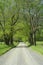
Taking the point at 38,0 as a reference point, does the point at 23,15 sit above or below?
below

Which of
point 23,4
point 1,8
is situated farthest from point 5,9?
point 23,4

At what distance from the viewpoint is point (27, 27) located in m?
68.0

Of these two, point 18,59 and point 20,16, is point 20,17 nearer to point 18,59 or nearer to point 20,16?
point 20,16

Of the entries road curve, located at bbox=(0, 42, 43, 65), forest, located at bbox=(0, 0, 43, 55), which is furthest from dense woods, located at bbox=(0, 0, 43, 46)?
road curve, located at bbox=(0, 42, 43, 65)

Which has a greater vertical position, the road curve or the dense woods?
the dense woods

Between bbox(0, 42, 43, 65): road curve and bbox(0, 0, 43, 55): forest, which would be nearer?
bbox(0, 42, 43, 65): road curve

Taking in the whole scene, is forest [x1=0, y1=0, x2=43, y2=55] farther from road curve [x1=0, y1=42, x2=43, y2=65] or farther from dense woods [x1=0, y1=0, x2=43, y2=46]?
road curve [x1=0, y1=42, x2=43, y2=65]

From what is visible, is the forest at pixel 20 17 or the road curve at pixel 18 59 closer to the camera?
the road curve at pixel 18 59

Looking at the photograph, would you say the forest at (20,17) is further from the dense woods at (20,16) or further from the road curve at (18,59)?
the road curve at (18,59)

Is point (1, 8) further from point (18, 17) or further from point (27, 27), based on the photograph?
point (27, 27)

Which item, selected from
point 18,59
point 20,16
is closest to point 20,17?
point 20,16

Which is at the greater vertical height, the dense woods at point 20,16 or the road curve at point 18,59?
the dense woods at point 20,16

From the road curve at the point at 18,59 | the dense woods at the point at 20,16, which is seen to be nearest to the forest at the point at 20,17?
the dense woods at the point at 20,16

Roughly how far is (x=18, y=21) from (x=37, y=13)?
6.12 m
